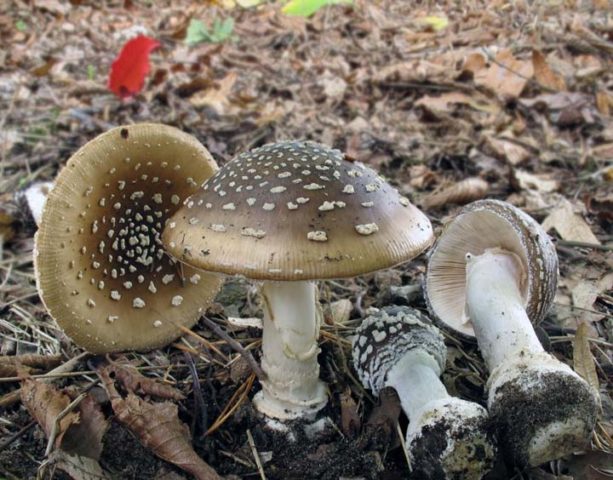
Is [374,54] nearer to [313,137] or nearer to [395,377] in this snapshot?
[313,137]

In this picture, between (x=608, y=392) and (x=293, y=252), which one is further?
(x=608, y=392)

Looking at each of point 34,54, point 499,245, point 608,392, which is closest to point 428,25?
point 34,54

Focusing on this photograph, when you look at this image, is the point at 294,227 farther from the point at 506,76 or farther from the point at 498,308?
the point at 506,76

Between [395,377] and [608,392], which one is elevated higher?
[395,377]

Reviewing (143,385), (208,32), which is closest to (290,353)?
(143,385)

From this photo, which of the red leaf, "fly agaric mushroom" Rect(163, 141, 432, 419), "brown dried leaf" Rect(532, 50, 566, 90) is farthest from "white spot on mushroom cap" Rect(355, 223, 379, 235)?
"brown dried leaf" Rect(532, 50, 566, 90)

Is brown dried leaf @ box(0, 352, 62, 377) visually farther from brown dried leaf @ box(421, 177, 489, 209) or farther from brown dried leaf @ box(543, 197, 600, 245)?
brown dried leaf @ box(543, 197, 600, 245)

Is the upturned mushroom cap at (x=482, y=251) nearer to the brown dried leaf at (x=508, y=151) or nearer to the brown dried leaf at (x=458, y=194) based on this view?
the brown dried leaf at (x=458, y=194)
